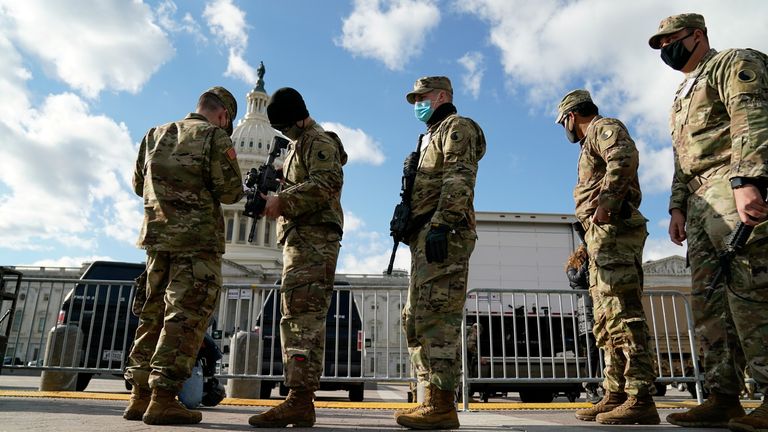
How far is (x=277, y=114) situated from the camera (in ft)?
11.1

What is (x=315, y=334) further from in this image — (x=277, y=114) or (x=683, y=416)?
(x=683, y=416)

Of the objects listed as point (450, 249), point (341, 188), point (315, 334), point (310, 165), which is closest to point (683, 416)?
point (450, 249)

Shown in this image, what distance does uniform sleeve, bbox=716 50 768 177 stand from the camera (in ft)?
8.07

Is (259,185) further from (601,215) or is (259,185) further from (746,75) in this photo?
(746,75)

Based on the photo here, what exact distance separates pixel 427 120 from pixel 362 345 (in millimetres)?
4364

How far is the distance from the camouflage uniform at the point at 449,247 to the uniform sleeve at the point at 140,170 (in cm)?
186

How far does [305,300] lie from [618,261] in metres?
2.09

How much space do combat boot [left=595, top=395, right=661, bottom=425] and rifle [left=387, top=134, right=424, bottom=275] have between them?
65.6 inches

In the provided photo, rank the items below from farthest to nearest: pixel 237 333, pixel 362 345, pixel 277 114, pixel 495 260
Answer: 1. pixel 495 260
2. pixel 362 345
3. pixel 237 333
4. pixel 277 114

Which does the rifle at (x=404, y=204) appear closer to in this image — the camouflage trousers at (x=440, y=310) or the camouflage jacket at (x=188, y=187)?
the camouflage trousers at (x=440, y=310)

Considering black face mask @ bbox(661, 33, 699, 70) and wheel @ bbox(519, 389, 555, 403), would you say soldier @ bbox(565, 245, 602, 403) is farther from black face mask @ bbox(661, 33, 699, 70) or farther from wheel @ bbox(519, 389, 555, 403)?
black face mask @ bbox(661, 33, 699, 70)

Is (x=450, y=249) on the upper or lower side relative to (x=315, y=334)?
upper

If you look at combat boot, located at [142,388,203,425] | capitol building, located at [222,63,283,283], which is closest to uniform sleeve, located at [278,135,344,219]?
combat boot, located at [142,388,203,425]

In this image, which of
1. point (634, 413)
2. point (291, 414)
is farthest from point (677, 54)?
point (291, 414)
